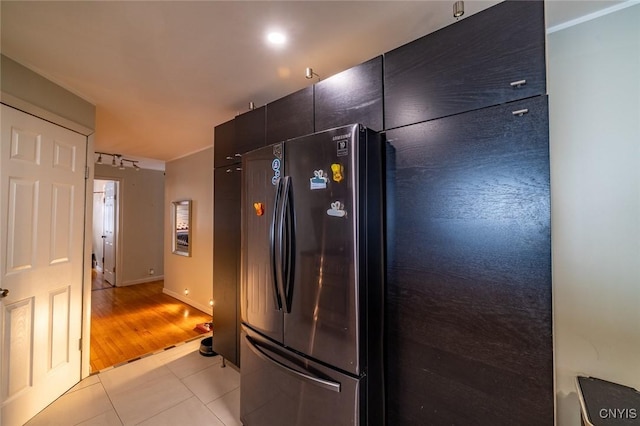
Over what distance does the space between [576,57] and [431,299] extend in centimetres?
155

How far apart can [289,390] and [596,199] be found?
193cm

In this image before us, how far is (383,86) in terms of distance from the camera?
4.83 ft

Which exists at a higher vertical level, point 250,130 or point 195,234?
point 250,130

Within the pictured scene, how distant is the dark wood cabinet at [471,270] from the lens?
1054 millimetres

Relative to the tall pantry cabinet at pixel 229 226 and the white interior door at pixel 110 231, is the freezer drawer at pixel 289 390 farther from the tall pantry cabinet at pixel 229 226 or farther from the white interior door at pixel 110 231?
the white interior door at pixel 110 231

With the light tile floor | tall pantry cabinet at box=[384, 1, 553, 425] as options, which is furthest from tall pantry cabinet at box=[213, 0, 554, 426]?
the light tile floor

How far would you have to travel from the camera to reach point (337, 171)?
1.34 m

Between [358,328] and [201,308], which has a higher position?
[358,328]

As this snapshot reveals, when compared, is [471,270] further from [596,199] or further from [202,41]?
[202,41]

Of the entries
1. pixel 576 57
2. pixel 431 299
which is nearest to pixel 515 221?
pixel 431 299

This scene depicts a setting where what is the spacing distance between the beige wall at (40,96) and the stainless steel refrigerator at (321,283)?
1.79 meters

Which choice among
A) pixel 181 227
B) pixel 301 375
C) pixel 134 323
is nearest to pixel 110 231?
pixel 181 227

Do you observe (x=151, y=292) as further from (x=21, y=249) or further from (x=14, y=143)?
(x=14, y=143)

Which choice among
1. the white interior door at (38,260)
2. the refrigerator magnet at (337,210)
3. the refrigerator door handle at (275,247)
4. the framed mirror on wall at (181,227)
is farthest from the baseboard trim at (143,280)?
the refrigerator magnet at (337,210)
